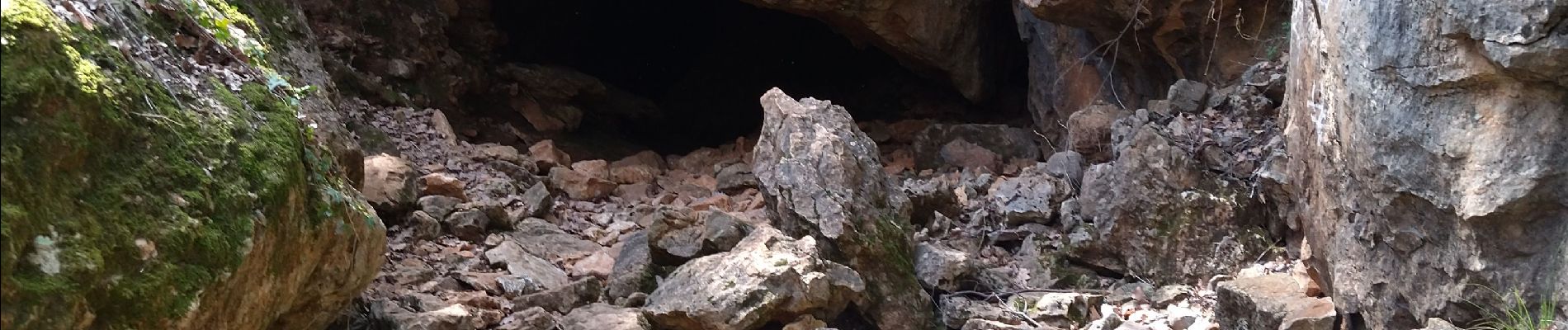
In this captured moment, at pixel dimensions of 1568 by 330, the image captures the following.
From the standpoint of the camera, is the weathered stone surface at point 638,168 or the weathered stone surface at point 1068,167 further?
the weathered stone surface at point 638,168

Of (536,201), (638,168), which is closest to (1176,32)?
(638,168)

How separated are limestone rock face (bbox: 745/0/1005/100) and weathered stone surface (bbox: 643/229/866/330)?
389cm

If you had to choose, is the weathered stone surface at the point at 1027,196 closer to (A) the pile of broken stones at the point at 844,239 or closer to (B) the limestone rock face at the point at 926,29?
(A) the pile of broken stones at the point at 844,239

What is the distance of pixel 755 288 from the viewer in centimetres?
376

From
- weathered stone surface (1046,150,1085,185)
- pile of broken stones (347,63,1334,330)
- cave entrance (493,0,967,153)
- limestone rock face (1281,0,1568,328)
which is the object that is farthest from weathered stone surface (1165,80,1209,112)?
cave entrance (493,0,967,153)

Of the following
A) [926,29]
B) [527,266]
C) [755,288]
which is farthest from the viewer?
[926,29]

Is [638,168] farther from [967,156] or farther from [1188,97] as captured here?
[1188,97]

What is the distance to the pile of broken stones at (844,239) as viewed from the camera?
12.8 ft

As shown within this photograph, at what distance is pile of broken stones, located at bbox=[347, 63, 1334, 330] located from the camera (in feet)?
12.8


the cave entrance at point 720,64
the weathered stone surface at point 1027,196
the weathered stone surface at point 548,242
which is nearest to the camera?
the weathered stone surface at point 548,242

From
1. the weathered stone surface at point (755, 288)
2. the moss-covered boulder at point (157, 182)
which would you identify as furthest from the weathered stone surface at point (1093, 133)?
the moss-covered boulder at point (157, 182)

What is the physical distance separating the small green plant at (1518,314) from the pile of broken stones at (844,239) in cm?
65

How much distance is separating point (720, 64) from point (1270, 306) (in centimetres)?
840

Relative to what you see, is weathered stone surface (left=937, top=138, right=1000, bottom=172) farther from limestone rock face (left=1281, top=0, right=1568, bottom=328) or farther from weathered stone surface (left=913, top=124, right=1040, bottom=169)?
limestone rock face (left=1281, top=0, right=1568, bottom=328)
